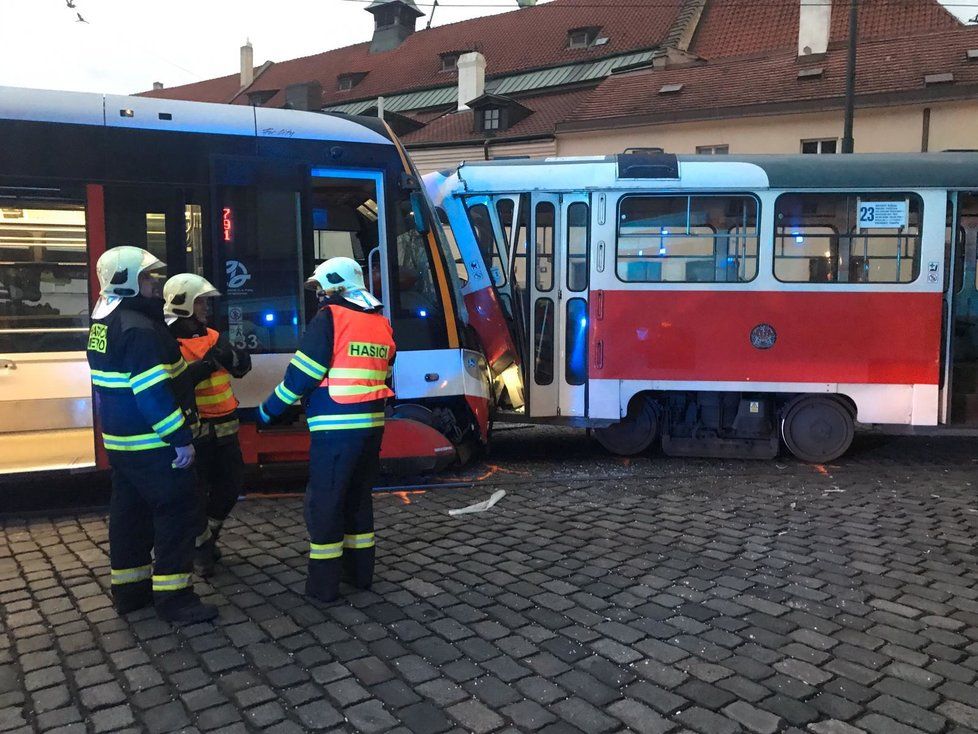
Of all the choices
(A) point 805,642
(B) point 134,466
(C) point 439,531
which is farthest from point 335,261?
(A) point 805,642

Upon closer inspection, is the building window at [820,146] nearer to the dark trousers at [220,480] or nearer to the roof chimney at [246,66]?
the dark trousers at [220,480]

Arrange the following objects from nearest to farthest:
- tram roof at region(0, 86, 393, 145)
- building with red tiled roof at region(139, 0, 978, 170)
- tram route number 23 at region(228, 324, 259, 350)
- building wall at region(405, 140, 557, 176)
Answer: tram roof at region(0, 86, 393, 145)
tram route number 23 at region(228, 324, 259, 350)
building with red tiled roof at region(139, 0, 978, 170)
building wall at region(405, 140, 557, 176)

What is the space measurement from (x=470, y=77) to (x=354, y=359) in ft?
110

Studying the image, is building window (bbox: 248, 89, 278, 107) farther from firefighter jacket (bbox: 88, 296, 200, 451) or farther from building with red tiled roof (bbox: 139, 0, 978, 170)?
firefighter jacket (bbox: 88, 296, 200, 451)

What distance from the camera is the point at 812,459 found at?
326 inches

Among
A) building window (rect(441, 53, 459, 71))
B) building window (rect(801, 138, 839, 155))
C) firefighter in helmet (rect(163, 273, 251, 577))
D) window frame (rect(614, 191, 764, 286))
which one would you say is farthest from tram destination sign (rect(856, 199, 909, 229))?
building window (rect(441, 53, 459, 71))

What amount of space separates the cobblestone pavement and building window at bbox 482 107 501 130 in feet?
88.7

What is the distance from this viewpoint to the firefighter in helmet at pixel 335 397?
172 inches

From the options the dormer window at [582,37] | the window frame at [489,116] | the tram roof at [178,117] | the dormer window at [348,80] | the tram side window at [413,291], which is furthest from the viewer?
the dormer window at [348,80]

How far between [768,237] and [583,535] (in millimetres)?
3986

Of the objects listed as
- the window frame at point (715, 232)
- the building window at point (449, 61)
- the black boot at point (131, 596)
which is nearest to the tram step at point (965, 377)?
the window frame at point (715, 232)

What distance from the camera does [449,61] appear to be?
131 feet

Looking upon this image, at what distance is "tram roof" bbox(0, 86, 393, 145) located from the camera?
6.14 meters

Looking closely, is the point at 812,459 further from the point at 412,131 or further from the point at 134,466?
the point at 412,131
